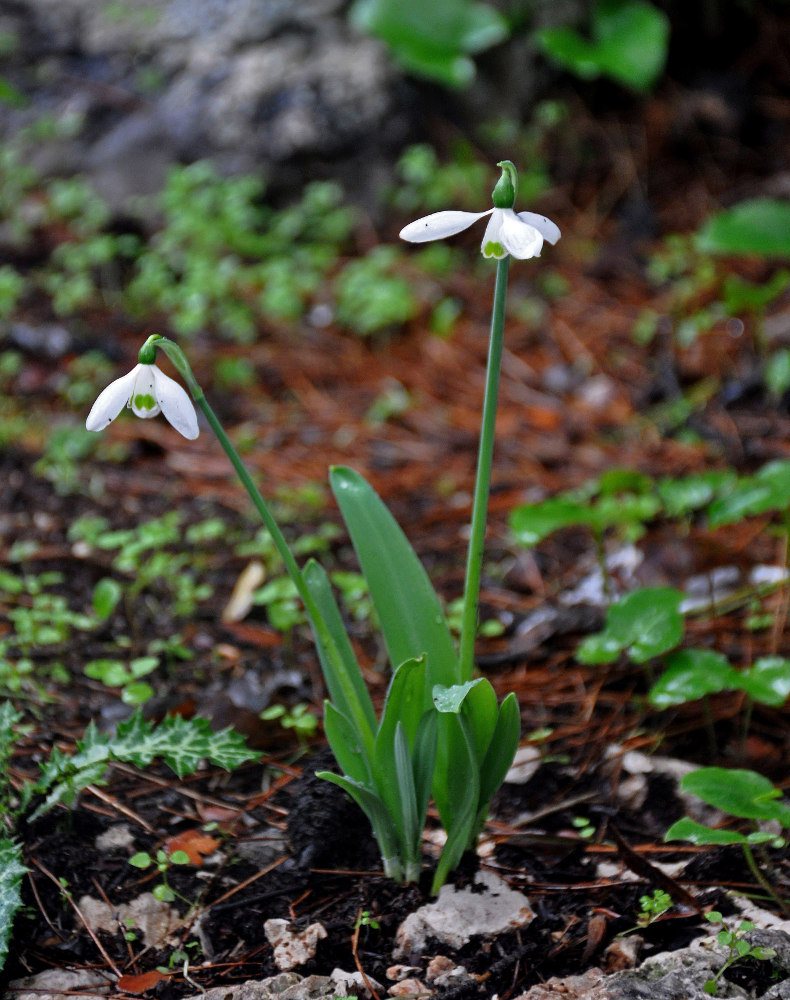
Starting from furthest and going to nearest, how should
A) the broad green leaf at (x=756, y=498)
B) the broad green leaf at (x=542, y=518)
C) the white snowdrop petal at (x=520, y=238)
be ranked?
1. the broad green leaf at (x=542, y=518)
2. the broad green leaf at (x=756, y=498)
3. the white snowdrop petal at (x=520, y=238)

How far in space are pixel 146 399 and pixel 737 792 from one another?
3.32 feet

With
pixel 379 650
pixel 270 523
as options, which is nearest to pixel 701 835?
pixel 270 523

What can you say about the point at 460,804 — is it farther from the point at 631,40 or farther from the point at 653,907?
the point at 631,40

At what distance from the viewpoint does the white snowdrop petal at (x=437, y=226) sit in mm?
1072

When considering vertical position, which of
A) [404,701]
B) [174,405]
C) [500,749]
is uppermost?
[174,405]

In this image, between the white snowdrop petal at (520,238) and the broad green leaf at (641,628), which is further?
the broad green leaf at (641,628)

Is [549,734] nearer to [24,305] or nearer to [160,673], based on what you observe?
[160,673]

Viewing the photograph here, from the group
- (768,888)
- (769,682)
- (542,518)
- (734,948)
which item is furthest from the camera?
(542,518)

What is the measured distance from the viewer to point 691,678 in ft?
5.15

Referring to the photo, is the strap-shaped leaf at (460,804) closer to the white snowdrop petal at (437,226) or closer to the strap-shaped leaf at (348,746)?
the strap-shaped leaf at (348,746)

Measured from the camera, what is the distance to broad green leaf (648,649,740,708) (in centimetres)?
153

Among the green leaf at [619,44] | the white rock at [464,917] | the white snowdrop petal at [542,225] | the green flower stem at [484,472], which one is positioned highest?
the white snowdrop petal at [542,225]

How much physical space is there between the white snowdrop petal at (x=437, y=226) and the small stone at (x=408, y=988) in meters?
1.02

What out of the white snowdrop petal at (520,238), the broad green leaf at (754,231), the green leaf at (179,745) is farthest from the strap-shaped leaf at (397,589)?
the broad green leaf at (754,231)
